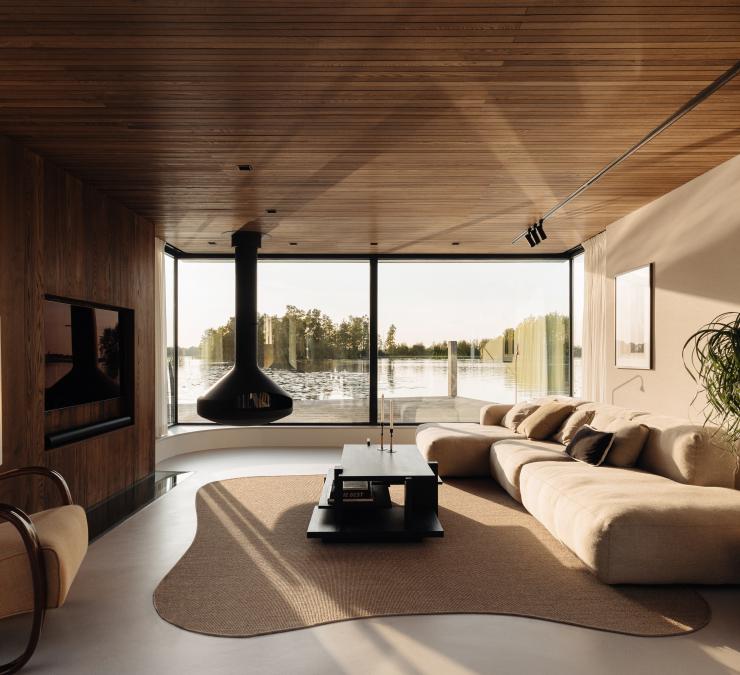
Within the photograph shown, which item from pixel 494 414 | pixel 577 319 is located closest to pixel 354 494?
pixel 494 414

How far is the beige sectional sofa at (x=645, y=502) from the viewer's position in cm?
291

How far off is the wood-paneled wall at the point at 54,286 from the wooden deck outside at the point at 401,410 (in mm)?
2479

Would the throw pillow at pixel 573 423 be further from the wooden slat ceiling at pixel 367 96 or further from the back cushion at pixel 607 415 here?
the wooden slat ceiling at pixel 367 96

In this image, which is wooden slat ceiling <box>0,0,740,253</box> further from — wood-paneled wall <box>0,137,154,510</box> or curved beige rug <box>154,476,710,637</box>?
curved beige rug <box>154,476,710,637</box>

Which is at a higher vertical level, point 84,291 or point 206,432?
point 84,291

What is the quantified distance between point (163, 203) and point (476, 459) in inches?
147

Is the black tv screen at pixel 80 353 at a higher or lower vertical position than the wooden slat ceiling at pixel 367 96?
lower

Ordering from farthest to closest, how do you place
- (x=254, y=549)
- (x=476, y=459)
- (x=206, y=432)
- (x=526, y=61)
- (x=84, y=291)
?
(x=206, y=432), (x=476, y=459), (x=84, y=291), (x=254, y=549), (x=526, y=61)

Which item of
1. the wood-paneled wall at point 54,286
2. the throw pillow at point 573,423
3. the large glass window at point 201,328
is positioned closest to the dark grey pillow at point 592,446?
the throw pillow at point 573,423

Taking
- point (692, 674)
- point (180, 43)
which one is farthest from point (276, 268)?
point (692, 674)

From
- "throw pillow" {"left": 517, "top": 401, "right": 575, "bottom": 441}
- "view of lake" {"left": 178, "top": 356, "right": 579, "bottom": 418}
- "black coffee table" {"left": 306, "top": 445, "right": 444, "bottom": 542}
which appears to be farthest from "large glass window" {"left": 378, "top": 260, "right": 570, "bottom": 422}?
"black coffee table" {"left": 306, "top": 445, "right": 444, "bottom": 542}

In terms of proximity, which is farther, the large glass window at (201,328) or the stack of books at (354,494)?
the large glass window at (201,328)

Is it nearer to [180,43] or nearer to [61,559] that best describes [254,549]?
[61,559]

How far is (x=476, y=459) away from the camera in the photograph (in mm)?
5391
